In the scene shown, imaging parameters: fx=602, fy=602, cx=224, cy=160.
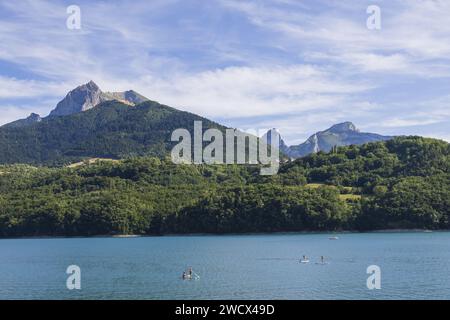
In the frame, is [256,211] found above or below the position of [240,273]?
above

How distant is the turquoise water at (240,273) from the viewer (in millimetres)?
57156

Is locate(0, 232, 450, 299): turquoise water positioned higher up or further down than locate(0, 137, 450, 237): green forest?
further down

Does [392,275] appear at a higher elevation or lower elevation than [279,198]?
lower

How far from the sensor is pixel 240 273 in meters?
72.9

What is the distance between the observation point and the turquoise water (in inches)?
2250

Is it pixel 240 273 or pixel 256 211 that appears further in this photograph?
pixel 256 211

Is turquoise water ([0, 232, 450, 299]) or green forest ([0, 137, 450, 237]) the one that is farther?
green forest ([0, 137, 450, 237])

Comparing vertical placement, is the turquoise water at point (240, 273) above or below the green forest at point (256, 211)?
below

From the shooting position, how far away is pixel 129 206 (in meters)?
181

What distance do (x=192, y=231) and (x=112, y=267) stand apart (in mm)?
88473

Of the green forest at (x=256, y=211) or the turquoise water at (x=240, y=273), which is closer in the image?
the turquoise water at (x=240, y=273)
